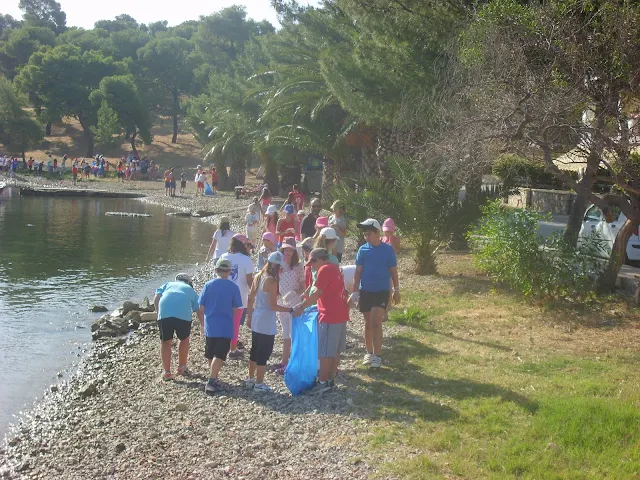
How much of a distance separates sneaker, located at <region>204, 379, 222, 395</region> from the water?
7.52ft

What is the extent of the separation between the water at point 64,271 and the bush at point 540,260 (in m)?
6.66

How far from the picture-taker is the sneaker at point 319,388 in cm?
797

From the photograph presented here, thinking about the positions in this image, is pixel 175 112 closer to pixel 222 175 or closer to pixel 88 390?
pixel 222 175

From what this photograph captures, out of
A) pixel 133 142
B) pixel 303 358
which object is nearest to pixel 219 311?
pixel 303 358

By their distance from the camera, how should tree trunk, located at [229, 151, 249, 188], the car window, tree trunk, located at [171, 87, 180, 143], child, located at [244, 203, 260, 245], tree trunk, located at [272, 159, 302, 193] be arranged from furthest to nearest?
tree trunk, located at [171, 87, 180, 143] → tree trunk, located at [229, 151, 249, 188] → tree trunk, located at [272, 159, 302, 193] → the car window → child, located at [244, 203, 260, 245]

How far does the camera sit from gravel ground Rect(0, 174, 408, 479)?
638 centimetres

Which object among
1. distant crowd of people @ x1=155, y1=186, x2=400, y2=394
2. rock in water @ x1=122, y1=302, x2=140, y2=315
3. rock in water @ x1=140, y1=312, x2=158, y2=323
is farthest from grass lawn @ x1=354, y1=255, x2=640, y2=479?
rock in water @ x1=122, y1=302, x2=140, y2=315

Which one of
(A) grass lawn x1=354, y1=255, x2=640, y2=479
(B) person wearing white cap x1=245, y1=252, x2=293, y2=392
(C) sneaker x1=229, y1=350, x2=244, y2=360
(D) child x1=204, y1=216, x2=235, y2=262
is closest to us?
(A) grass lawn x1=354, y1=255, x2=640, y2=479

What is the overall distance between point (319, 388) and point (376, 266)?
59.6 inches

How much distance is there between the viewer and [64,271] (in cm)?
2002

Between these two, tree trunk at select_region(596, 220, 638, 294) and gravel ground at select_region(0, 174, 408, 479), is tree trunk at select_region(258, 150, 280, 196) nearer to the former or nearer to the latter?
tree trunk at select_region(596, 220, 638, 294)

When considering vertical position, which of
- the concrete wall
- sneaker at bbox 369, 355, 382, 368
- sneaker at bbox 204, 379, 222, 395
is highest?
the concrete wall

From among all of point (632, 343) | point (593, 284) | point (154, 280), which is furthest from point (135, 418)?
point (154, 280)

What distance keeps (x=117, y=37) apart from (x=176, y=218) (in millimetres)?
60379
